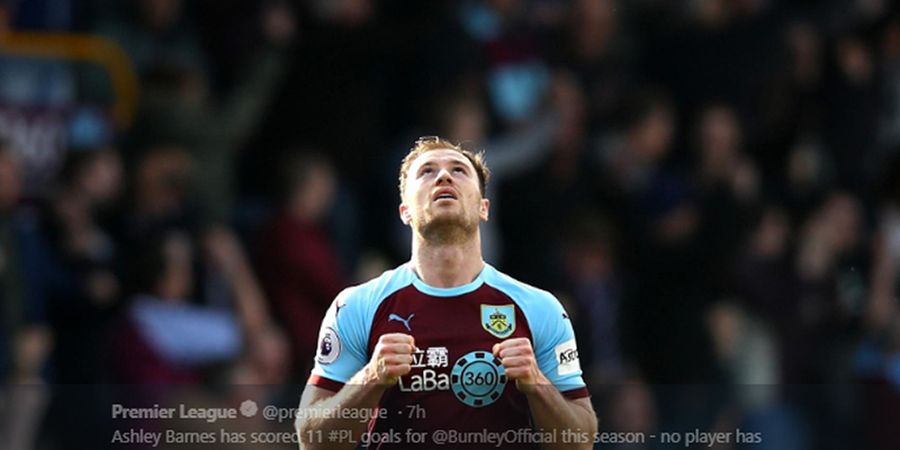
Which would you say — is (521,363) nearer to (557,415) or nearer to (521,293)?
(557,415)

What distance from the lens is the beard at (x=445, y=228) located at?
6.52 m

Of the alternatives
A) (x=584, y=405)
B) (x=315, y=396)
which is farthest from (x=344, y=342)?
(x=584, y=405)

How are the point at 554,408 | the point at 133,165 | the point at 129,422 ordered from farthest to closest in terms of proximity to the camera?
1. the point at 133,165
2. the point at 129,422
3. the point at 554,408

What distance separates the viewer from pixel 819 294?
13.1m

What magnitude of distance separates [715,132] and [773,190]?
27.1 inches

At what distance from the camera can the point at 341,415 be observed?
20.6ft

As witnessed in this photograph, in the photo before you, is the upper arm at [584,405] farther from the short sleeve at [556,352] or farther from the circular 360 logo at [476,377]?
the circular 360 logo at [476,377]

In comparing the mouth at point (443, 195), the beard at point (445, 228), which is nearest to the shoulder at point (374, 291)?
the beard at point (445, 228)

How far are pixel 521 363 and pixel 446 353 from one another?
344mm

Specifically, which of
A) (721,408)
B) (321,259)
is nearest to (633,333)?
(721,408)

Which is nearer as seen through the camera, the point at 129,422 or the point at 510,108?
the point at 129,422

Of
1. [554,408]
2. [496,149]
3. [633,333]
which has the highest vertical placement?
[496,149]

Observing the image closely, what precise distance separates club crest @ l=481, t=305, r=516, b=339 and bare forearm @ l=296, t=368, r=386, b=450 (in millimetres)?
495

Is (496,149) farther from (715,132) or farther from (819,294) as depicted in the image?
(819,294)
